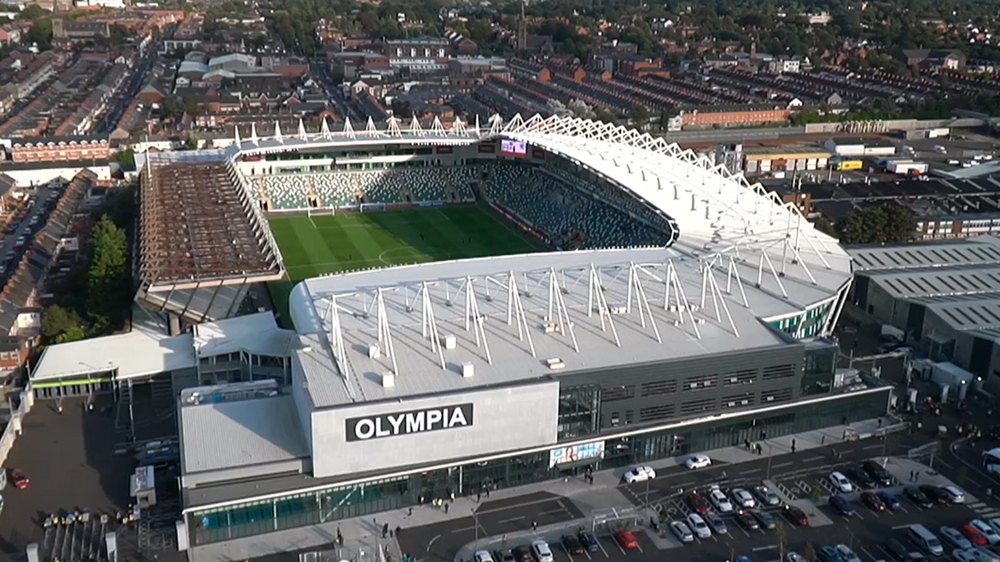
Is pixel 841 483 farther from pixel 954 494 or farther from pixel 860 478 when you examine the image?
pixel 954 494

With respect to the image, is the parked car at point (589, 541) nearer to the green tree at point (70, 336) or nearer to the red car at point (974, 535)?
the red car at point (974, 535)

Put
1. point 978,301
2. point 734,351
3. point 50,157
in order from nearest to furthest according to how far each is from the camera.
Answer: point 734,351
point 978,301
point 50,157

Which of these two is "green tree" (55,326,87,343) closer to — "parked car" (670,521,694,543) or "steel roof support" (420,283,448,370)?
"steel roof support" (420,283,448,370)

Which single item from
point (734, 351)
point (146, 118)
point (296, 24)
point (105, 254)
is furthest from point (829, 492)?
point (296, 24)

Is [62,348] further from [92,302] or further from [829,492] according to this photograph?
[829,492]


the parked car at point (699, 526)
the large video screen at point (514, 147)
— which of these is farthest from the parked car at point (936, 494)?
the large video screen at point (514, 147)

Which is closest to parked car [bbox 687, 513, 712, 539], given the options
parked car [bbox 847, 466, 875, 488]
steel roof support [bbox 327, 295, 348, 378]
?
parked car [bbox 847, 466, 875, 488]
